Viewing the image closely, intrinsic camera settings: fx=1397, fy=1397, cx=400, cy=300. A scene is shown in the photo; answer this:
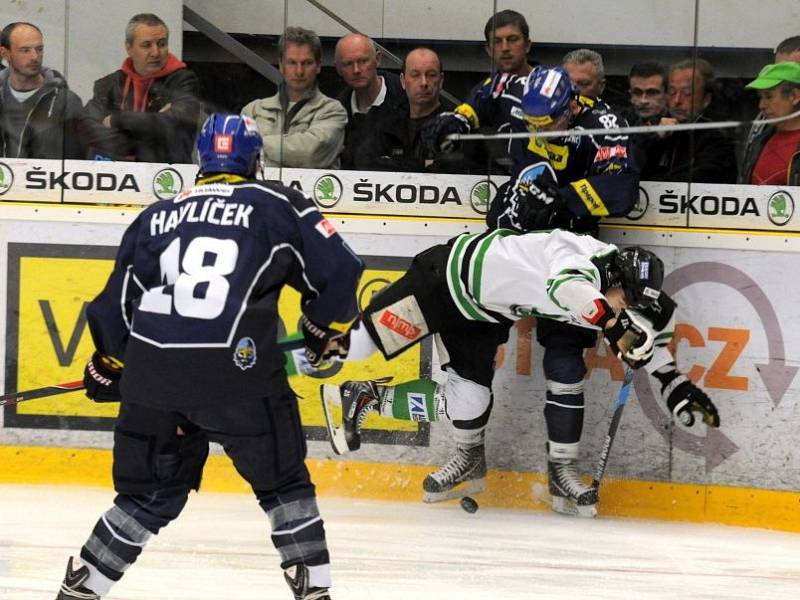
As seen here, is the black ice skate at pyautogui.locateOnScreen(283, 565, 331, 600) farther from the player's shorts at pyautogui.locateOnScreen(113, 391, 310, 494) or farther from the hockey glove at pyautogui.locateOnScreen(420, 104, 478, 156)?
the hockey glove at pyautogui.locateOnScreen(420, 104, 478, 156)

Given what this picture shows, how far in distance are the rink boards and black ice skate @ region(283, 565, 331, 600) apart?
1872 millimetres

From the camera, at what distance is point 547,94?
4492 mm

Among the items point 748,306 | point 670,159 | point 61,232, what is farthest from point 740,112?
point 61,232

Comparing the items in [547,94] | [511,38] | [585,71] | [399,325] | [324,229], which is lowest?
[399,325]

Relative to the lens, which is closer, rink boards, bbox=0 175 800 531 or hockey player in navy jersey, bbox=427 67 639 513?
hockey player in navy jersey, bbox=427 67 639 513

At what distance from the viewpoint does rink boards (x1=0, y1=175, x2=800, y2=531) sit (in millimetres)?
4699

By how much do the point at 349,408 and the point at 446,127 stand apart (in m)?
1.02

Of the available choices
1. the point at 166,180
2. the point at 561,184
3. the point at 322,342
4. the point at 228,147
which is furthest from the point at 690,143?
the point at 228,147

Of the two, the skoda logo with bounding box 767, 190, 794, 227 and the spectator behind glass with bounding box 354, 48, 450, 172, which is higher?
the spectator behind glass with bounding box 354, 48, 450, 172

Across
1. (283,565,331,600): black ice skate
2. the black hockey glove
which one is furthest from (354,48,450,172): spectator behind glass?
(283,565,331,600): black ice skate

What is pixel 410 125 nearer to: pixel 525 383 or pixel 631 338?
pixel 525 383

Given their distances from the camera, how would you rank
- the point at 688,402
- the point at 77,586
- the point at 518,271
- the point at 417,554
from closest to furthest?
the point at 77,586 < the point at 417,554 < the point at 518,271 < the point at 688,402

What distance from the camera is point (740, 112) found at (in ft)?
15.7

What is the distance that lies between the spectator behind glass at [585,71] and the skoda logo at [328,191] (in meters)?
0.90
